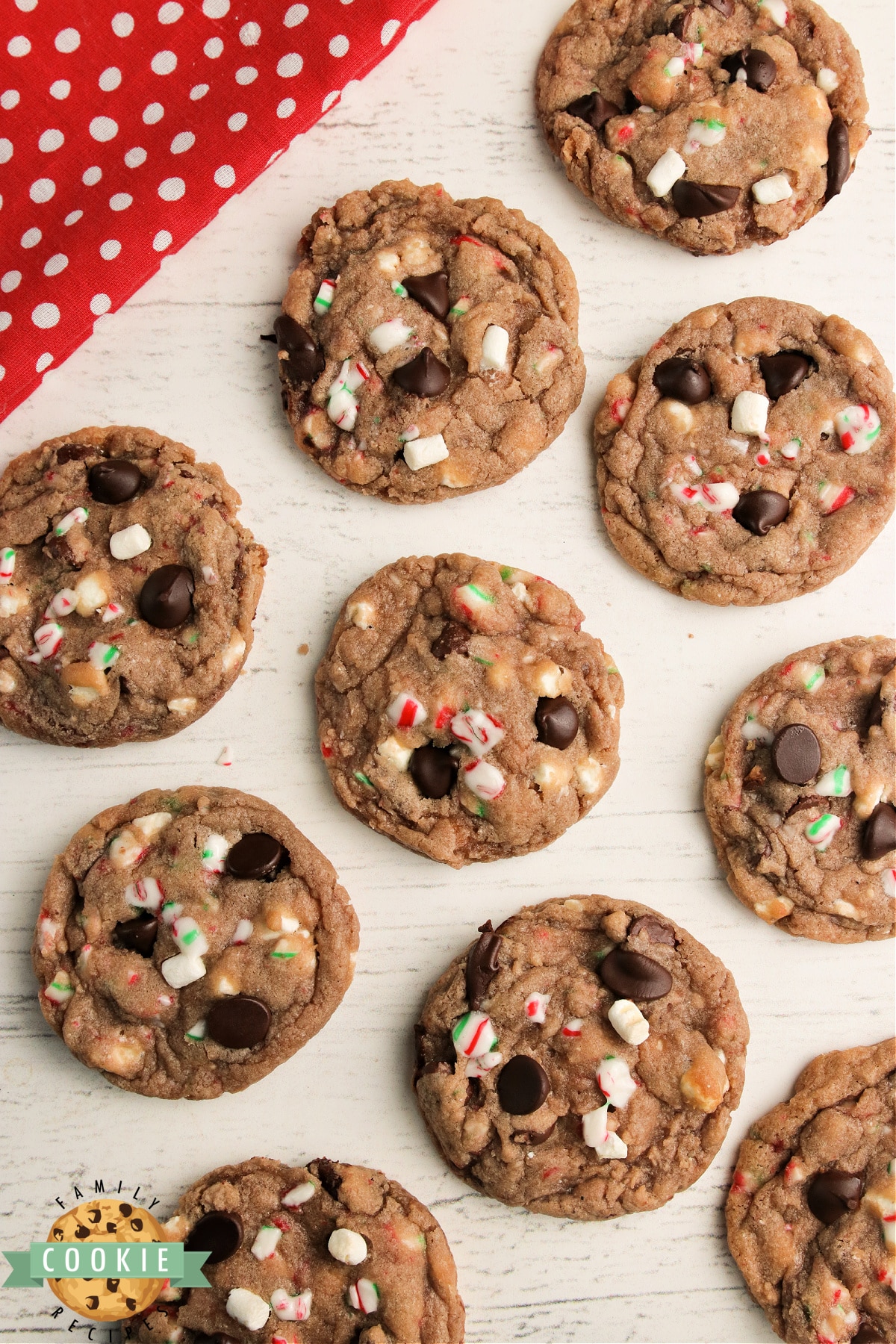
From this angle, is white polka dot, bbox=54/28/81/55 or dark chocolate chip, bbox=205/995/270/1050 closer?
dark chocolate chip, bbox=205/995/270/1050

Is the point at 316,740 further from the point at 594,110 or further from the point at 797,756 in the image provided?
the point at 594,110

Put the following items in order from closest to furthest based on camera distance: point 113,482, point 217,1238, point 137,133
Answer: point 217,1238
point 113,482
point 137,133

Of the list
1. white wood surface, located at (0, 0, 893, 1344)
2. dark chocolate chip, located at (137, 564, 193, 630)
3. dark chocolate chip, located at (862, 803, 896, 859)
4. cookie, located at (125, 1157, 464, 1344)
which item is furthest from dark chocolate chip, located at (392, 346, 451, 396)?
cookie, located at (125, 1157, 464, 1344)

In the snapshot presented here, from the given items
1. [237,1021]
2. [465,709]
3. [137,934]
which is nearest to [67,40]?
[465,709]

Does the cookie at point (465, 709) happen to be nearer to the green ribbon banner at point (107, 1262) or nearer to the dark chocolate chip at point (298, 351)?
the dark chocolate chip at point (298, 351)

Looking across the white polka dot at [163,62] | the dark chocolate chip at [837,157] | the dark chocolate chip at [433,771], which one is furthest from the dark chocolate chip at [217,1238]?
the dark chocolate chip at [837,157]

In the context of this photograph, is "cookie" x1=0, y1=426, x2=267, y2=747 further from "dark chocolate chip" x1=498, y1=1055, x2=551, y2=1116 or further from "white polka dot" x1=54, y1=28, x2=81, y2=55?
"dark chocolate chip" x1=498, y1=1055, x2=551, y2=1116
